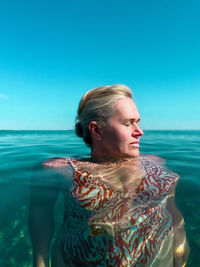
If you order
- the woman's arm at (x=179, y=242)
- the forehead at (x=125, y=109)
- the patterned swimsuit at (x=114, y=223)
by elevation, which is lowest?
the woman's arm at (x=179, y=242)

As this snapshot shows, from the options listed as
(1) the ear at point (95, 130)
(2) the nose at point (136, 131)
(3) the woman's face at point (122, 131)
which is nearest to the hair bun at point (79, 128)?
(1) the ear at point (95, 130)

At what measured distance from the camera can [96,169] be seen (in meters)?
2.21

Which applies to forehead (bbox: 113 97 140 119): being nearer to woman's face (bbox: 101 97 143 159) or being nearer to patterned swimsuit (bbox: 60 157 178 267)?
woman's face (bbox: 101 97 143 159)

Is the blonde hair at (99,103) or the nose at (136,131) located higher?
the blonde hair at (99,103)

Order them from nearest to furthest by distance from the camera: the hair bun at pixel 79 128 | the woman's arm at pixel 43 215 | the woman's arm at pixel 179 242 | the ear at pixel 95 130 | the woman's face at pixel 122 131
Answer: the woman's arm at pixel 43 215, the woman's arm at pixel 179 242, the woman's face at pixel 122 131, the ear at pixel 95 130, the hair bun at pixel 79 128

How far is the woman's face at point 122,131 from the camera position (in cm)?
211

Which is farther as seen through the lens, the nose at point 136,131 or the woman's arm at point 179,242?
the nose at point 136,131

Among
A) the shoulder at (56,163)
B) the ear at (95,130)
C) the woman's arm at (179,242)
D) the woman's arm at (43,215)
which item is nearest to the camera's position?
the woman's arm at (43,215)

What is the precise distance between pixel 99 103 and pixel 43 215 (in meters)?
1.58

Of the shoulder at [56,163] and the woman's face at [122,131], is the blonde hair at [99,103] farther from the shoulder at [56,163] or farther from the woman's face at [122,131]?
the shoulder at [56,163]

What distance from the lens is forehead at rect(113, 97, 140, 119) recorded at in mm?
2141

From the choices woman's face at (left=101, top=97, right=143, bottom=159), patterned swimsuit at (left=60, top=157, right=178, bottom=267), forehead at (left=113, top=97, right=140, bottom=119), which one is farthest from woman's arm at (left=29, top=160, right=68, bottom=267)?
forehead at (left=113, top=97, right=140, bottom=119)

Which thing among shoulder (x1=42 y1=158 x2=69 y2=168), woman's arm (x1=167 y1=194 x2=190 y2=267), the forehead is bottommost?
woman's arm (x1=167 y1=194 x2=190 y2=267)

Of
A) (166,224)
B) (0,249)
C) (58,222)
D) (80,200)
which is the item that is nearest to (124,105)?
(80,200)
